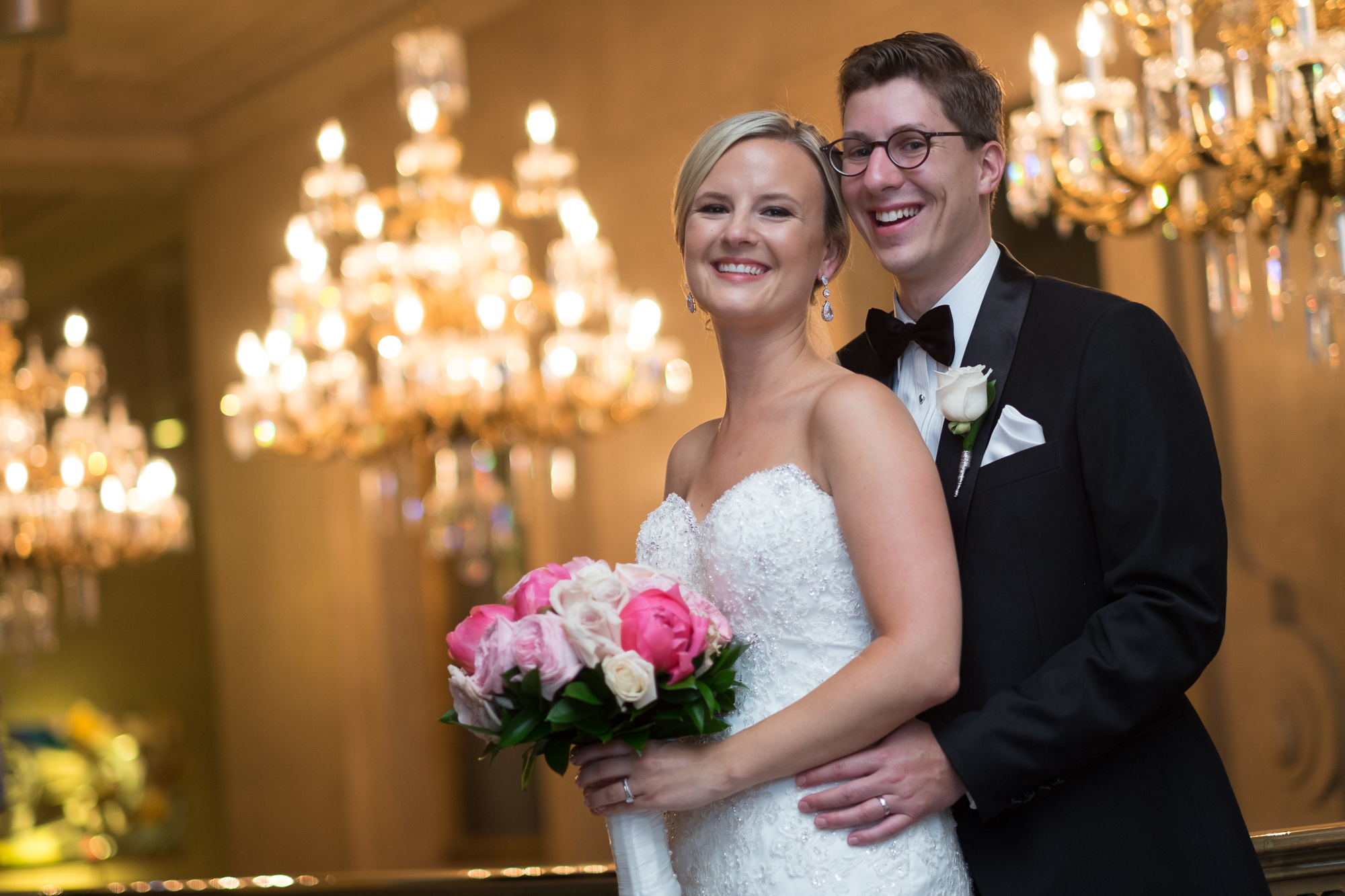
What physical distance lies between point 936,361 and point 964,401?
20 centimetres

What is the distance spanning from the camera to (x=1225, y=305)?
4.59 meters

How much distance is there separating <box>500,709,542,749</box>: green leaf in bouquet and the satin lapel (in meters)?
0.70

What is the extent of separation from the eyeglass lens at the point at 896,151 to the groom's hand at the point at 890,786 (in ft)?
2.92

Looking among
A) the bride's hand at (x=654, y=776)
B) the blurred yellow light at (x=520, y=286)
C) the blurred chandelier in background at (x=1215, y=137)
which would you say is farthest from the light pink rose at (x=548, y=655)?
the blurred yellow light at (x=520, y=286)

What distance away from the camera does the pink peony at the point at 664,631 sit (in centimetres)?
176

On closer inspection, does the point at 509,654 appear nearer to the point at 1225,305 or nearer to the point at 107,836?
Result: the point at 1225,305

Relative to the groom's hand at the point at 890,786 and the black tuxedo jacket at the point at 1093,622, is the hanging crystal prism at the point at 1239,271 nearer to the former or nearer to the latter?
the black tuxedo jacket at the point at 1093,622

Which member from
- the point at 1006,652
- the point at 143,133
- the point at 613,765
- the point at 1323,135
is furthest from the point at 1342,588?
the point at 143,133

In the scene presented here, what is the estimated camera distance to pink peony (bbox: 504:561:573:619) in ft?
6.10

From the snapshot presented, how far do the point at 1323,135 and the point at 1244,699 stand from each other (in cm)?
222

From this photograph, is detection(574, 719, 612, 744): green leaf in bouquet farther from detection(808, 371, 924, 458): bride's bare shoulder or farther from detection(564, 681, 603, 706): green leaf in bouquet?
detection(808, 371, 924, 458): bride's bare shoulder

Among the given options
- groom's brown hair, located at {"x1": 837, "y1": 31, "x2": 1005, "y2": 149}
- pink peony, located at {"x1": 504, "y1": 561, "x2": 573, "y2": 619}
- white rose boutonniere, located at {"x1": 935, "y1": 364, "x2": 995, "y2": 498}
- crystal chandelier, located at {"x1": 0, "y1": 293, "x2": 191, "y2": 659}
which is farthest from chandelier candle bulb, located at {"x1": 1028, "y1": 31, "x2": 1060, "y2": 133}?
crystal chandelier, located at {"x1": 0, "y1": 293, "x2": 191, "y2": 659}

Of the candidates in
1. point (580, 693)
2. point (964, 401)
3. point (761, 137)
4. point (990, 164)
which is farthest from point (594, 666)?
point (990, 164)

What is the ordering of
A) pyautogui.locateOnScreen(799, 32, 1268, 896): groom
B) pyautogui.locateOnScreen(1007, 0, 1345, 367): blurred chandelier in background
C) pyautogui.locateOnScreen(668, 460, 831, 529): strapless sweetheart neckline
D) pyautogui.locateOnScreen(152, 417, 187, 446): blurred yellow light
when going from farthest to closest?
pyautogui.locateOnScreen(152, 417, 187, 446): blurred yellow light → pyautogui.locateOnScreen(1007, 0, 1345, 367): blurred chandelier in background → pyautogui.locateOnScreen(668, 460, 831, 529): strapless sweetheart neckline → pyautogui.locateOnScreen(799, 32, 1268, 896): groom
